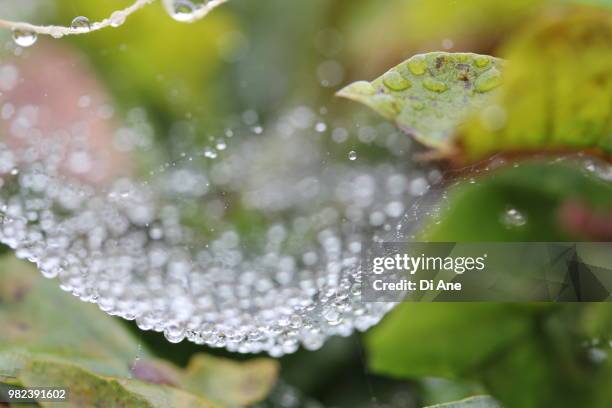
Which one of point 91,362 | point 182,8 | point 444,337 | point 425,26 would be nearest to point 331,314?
point 444,337

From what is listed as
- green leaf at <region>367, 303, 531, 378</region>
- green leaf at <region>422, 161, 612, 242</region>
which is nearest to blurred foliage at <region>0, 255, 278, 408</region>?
green leaf at <region>367, 303, 531, 378</region>

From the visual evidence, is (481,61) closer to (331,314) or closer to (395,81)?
(395,81)

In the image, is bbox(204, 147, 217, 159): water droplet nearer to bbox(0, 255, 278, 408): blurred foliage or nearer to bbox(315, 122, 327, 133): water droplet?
bbox(315, 122, 327, 133): water droplet

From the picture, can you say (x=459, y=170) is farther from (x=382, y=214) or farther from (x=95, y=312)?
(x=95, y=312)

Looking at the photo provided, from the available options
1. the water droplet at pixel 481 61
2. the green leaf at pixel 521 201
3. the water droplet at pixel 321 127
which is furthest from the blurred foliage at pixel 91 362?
the water droplet at pixel 321 127

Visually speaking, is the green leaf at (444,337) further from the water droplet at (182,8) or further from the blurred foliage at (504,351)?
the water droplet at (182,8)

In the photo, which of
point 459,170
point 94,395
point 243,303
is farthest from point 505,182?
point 94,395
